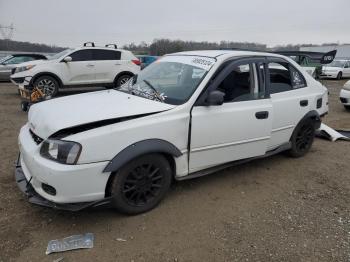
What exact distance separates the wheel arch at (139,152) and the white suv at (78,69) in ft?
24.7

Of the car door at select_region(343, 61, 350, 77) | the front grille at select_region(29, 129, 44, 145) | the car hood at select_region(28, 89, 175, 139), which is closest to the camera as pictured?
the car hood at select_region(28, 89, 175, 139)

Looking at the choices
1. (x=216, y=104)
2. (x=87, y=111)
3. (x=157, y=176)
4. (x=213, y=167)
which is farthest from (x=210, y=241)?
(x=87, y=111)

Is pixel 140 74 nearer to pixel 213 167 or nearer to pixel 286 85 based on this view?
pixel 213 167

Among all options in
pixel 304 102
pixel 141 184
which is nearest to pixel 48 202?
pixel 141 184

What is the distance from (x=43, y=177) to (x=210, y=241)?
1.64 m

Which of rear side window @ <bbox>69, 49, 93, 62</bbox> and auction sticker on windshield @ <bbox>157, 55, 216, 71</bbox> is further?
rear side window @ <bbox>69, 49, 93, 62</bbox>

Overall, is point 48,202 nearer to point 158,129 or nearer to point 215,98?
point 158,129

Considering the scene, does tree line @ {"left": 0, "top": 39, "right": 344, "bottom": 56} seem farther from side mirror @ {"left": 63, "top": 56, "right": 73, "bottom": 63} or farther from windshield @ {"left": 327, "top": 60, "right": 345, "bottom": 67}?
side mirror @ {"left": 63, "top": 56, "right": 73, "bottom": 63}

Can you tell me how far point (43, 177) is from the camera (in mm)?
2922

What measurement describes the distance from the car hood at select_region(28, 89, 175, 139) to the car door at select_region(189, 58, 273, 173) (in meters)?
0.48

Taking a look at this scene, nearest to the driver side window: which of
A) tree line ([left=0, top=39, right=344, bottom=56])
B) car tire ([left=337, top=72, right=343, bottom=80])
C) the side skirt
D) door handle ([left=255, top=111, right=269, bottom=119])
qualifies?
door handle ([left=255, top=111, right=269, bottom=119])

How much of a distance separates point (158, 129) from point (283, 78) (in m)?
2.37

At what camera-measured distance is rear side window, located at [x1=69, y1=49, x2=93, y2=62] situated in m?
10.6

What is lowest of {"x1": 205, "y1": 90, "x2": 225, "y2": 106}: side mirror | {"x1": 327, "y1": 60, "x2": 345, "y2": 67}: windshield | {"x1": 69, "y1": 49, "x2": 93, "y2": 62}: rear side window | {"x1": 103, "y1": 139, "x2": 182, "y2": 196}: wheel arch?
{"x1": 103, "y1": 139, "x2": 182, "y2": 196}: wheel arch
